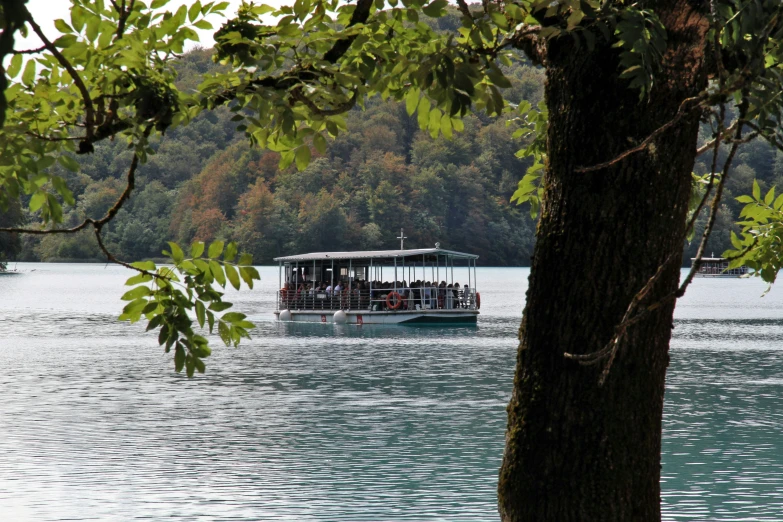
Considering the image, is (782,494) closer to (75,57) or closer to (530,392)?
(530,392)

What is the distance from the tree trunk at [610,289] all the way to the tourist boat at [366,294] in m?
34.9

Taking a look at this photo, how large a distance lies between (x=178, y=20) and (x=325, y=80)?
1.98 feet

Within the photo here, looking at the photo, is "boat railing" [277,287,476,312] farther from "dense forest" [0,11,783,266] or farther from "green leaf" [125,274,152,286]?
"dense forest" [0,11,783,266]

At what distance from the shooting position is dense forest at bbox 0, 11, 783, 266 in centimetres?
11750

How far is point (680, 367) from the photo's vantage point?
28938 mm

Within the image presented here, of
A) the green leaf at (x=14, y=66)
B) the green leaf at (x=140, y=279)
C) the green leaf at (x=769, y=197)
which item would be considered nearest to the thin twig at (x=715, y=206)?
the green leaf at (x=140, y=279)

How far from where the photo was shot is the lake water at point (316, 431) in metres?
13.5

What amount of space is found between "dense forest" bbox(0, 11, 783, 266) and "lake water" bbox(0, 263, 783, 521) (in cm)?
8186

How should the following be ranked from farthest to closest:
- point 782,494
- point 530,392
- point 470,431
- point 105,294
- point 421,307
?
point 105,294, point 421,307, point 470,431, point 782,494, point 530,392

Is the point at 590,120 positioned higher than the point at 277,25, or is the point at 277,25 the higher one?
the point at 277,25

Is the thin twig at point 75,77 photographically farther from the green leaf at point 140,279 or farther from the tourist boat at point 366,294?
the tourist boat at point 366,294

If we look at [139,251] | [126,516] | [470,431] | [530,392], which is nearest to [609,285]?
[530,392]

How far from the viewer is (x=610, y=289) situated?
134 inches

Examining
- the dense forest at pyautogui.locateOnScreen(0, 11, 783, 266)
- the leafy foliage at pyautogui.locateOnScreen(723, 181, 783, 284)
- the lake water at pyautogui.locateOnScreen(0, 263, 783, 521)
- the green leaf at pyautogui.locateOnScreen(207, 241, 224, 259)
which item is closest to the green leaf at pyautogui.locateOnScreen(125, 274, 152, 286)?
the green leaf at pyautogui.locateOnScreen(207, 241, 224, 259)
